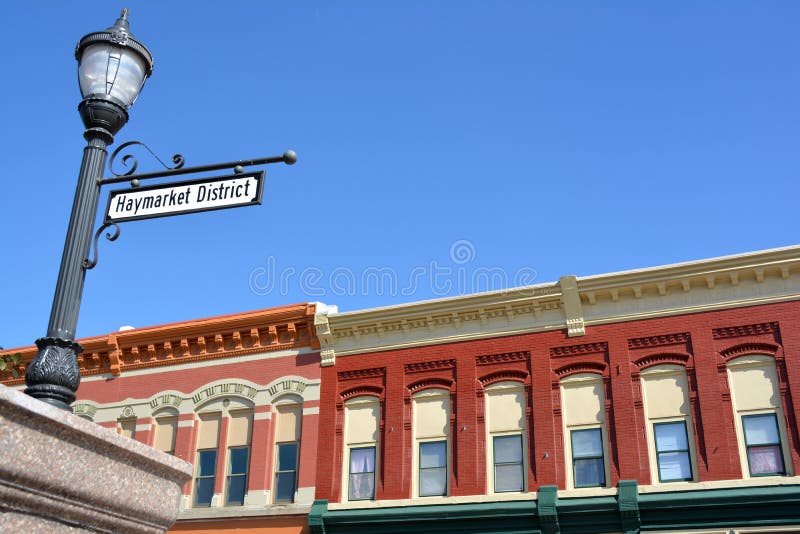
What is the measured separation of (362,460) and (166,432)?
7002 millimetres

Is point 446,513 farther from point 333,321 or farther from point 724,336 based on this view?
point 724,336

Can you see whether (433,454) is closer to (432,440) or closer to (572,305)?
(432,440)

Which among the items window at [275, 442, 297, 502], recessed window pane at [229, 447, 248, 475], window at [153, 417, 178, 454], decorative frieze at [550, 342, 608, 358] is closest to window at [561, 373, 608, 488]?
decorative frieze at [550, 342, 608, 358]

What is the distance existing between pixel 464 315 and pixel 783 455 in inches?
350

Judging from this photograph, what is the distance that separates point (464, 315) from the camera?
2394 cm

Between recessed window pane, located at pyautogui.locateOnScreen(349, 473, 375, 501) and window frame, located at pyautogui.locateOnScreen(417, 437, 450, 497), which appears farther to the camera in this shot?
recessed window pane, located at pyautogui.locateOnScreen(349, 473, 375, 501)

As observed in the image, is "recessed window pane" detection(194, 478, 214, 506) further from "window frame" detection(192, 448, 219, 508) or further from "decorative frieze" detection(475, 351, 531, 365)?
"decorative frieze" detection(475, 351, 531, 365)

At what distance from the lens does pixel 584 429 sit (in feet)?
71.0

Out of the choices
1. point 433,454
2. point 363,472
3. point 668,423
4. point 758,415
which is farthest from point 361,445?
point 758,415

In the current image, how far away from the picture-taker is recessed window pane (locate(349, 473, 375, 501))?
23297 millimetres

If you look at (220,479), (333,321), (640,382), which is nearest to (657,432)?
(640,382)

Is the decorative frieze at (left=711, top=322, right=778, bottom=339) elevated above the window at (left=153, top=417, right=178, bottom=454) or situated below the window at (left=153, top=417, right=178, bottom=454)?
above

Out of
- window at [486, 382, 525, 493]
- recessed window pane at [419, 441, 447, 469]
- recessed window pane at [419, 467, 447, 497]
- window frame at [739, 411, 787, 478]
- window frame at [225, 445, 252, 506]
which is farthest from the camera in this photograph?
window frame at [225, 445, 252, 506]

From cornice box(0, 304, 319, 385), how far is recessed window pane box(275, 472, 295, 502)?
3878mm
